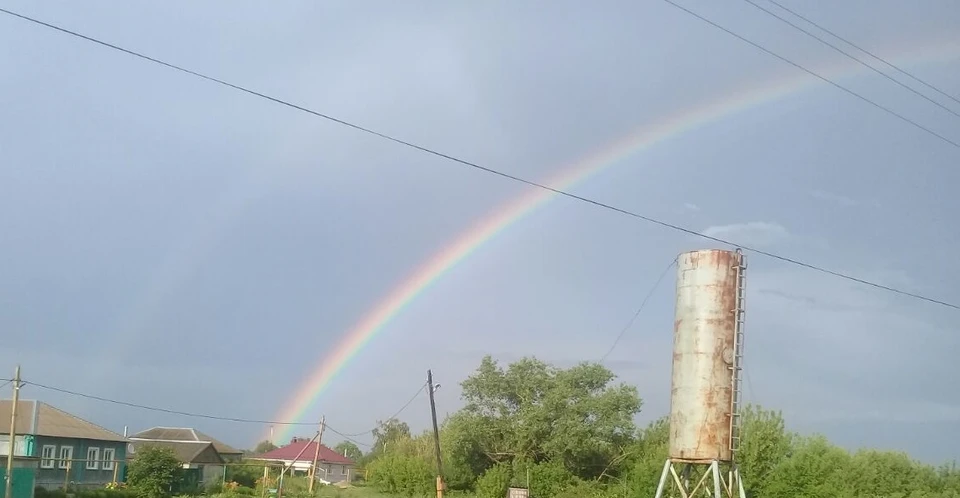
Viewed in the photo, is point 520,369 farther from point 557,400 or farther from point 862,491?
point 862,491

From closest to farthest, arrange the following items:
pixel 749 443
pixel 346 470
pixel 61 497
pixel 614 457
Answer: pixel 749 443, pixel 61 497, pixel 614 457, pixel 346 470

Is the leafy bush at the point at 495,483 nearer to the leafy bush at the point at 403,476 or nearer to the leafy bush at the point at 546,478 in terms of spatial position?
the leafy bush at the point at 546,478

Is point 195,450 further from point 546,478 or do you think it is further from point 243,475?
point 546,478

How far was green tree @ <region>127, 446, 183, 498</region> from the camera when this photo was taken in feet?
165

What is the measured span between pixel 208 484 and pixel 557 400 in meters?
22.0

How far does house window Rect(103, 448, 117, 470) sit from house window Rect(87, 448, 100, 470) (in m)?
0.55

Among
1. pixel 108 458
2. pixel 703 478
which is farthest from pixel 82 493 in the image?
pixel 703 478

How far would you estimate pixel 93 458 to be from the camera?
52.3 m

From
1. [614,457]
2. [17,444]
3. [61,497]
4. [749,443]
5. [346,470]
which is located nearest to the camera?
[749,443]

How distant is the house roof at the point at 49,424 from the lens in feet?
159

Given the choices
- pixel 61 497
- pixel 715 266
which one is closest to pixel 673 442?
pixel 715 266

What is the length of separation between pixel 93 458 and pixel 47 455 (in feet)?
12.1

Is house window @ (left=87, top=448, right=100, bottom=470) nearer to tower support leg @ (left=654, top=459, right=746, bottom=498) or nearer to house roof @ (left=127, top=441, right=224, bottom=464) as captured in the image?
house roof @ (left=127, top=441, right=224, bottom=464)

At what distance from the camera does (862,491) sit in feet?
127
